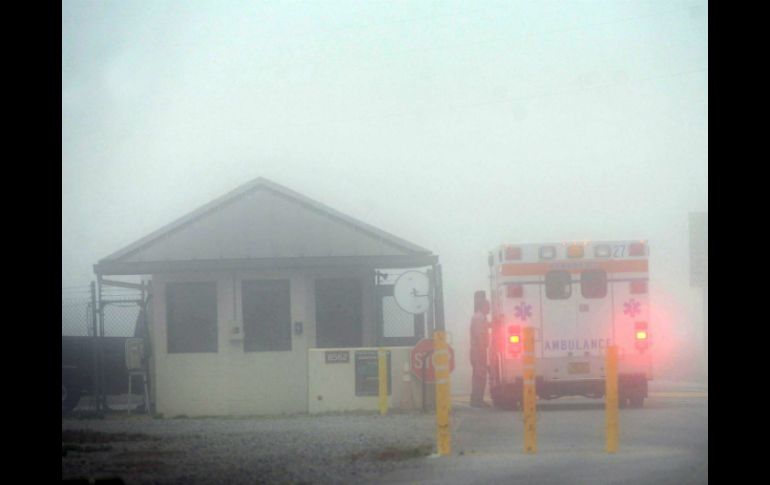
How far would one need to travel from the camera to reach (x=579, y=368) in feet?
63.7

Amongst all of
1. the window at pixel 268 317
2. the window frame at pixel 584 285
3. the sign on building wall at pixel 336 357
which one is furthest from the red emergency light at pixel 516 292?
the window at pixel 268 317

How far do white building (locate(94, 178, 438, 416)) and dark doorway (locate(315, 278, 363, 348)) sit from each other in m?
0.02

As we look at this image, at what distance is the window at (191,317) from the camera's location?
21625 millimetres

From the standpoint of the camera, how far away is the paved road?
1152 centimetres

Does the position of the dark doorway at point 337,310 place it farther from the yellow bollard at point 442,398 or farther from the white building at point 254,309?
the yellow bollard at point 442,398

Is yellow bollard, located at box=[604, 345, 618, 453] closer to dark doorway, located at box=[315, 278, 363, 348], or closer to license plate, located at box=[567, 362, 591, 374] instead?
license plate, located at box=[567, 362, 591, 374]

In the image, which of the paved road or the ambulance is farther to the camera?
the ambulance

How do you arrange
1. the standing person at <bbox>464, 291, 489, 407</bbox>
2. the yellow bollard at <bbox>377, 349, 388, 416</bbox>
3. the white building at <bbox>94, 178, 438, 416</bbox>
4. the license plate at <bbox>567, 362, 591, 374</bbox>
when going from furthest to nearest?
1. the white building at <bbox>94, 178, 438, 416</bbox>
2. the standing person at <bbox>464, 291, 489, 407</bbox>
3. the yellow bollard at <bbox>377, 349, 388, 416</bbox>
4. the license plate at <bbox>567, 362, 591, 374</bbox>

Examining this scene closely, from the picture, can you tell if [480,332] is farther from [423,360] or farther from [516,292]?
[516,292]

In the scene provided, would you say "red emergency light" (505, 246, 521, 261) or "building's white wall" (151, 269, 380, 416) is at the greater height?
"red emergency light" (505, 246, 521, 261)

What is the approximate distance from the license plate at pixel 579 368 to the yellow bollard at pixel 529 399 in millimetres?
5642

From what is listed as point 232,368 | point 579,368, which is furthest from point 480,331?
point 232,368

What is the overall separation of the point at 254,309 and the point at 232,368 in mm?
1048

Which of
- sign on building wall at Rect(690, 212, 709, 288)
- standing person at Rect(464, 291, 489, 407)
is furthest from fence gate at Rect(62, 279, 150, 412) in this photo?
sign on building wall at Rect(690, 212, 709, 288)
